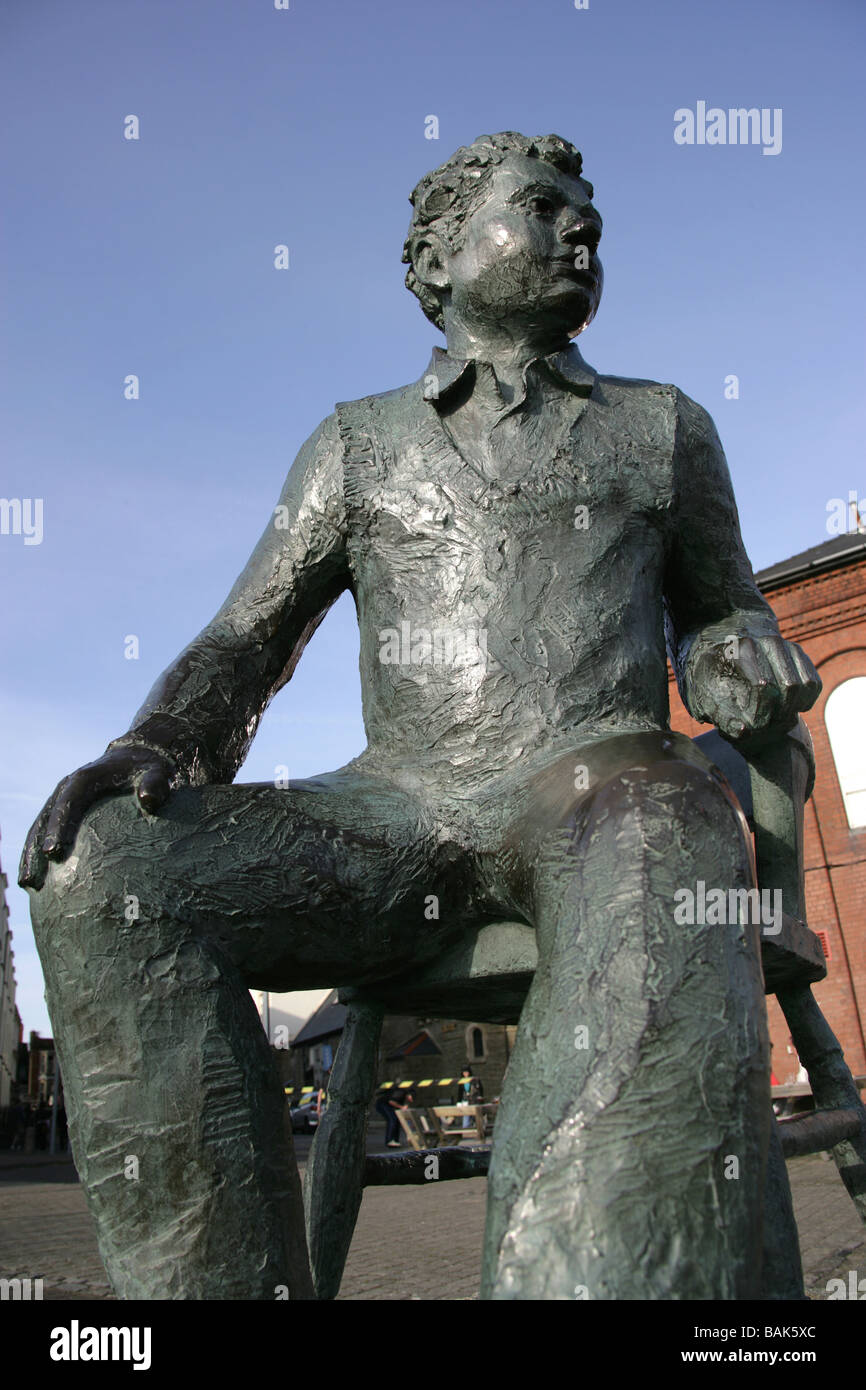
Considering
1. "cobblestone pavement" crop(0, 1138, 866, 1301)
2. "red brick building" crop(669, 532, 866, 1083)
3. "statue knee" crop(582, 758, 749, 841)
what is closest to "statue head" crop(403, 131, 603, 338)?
"statue knee" crop(582, 758, 749, 841)

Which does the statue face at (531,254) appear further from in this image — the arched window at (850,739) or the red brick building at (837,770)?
the arched window at (850,739)

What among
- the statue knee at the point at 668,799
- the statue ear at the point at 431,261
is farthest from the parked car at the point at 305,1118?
the statue knee at the point at 668,799

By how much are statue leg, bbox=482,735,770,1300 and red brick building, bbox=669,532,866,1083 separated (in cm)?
1594

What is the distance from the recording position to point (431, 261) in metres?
2.01

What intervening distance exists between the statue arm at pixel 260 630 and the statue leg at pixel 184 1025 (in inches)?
8.2

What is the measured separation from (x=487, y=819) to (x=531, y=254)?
3.13 ft

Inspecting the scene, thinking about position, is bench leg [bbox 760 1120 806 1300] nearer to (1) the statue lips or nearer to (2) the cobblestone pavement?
(1) the statue lips

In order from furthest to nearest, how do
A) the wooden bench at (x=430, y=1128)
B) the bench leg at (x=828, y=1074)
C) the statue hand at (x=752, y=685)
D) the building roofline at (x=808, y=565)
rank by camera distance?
the building roofline at (x=808, y=565) < the wooden bench at (x=430, y=1128) < the bench leg at (x=828, y=1074) < the statue hand at (x=752, y=685)

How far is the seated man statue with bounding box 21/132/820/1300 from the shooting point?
105cm

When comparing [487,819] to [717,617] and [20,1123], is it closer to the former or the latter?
[717,617]

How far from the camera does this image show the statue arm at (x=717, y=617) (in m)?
1.66

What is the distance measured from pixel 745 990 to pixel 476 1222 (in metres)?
7.69

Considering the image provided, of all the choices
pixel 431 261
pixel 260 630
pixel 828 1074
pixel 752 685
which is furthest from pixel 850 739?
pixel 260 630
